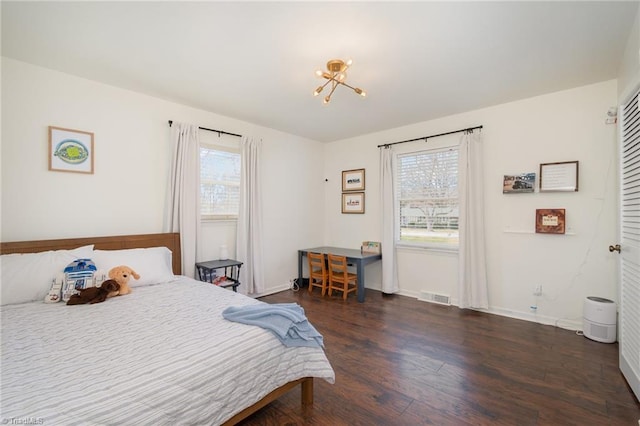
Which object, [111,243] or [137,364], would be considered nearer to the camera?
[137,364]

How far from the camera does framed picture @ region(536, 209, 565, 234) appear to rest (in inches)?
123

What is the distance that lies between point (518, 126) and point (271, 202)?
138 inches

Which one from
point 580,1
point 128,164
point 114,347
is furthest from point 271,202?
point 580,1

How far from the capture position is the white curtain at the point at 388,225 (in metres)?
4.38

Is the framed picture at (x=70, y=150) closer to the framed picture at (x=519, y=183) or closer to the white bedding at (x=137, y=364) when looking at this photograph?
the white bedding at (x=137, y=364)

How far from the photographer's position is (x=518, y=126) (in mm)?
3418

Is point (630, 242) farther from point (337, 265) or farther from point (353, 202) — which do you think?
point (353, 202)

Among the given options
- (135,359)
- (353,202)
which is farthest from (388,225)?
(135,359)

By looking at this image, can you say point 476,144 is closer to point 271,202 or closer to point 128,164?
point 271,202

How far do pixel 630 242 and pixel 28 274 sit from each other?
4.58 m

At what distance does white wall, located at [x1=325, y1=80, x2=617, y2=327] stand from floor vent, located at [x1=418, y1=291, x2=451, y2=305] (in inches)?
3.1

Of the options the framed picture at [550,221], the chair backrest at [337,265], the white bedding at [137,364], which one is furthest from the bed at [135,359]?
the framed picture at [550,221]

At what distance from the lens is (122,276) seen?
2.46 m

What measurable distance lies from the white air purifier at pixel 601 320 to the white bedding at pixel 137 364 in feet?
9.13
